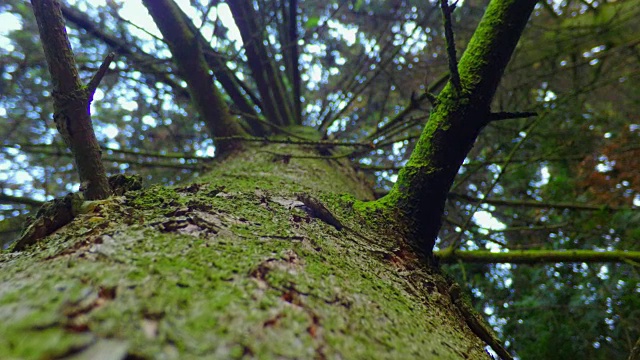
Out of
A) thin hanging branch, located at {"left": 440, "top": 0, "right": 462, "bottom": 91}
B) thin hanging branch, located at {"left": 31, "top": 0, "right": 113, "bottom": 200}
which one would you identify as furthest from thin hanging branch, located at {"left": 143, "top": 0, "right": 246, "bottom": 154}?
thin hanging branch, located at {"left": 440, "top": 0, "right": 462, "bottom": 91}

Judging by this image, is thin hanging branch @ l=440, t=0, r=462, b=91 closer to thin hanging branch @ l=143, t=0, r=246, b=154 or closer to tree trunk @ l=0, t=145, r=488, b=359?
tree trunk @ l=0, t=145, r=488, b=359

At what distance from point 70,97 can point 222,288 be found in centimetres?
77

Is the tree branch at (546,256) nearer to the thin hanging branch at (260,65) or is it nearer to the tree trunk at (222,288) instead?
the tree trunk at (222,288)

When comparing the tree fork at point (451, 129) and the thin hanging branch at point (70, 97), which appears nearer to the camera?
the thin hanging branch at point (70, 97)

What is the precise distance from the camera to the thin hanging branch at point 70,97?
3.02 ft

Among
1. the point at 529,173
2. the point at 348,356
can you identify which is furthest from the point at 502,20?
the point at 529,173

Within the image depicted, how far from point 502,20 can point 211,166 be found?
1.52m

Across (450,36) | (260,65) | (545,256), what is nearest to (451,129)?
(450,36)

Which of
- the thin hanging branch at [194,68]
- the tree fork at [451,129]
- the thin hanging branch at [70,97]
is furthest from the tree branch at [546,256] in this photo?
the thin hanging branch at [194,68]

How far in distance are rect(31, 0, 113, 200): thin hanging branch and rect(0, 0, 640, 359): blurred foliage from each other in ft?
2.66

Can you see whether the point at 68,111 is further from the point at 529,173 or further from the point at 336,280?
the point at 529,173

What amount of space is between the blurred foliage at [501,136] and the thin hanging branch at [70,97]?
0.81 m

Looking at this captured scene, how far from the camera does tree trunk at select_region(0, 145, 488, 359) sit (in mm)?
421

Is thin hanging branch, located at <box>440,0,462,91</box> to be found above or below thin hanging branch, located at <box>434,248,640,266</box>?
above
